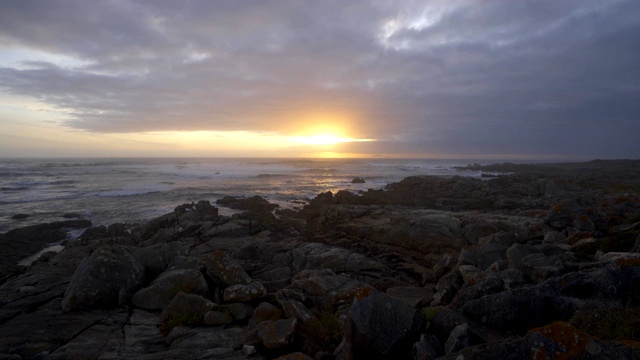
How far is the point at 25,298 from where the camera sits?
8703mm

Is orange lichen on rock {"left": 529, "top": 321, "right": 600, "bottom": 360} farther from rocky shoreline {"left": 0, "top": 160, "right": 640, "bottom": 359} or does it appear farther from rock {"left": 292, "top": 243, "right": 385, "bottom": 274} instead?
rock {"left": 292, "top": 243, "right": 385, "bottom": 274}

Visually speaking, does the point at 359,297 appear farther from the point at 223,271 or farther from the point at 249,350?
the point at 223,271

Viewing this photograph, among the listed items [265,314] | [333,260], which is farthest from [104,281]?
[333,260]

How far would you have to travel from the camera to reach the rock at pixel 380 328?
4.73 m

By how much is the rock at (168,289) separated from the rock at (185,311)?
80 centimetres

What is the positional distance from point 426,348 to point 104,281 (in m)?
7.94

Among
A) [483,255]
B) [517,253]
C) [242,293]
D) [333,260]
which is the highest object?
[517,253]

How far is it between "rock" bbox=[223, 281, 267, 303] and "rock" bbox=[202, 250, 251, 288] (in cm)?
54

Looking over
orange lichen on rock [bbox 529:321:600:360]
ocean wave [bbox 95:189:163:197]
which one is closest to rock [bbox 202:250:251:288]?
orange lichen on rock [bbox 529:321:600:360]

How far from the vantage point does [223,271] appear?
928 centimetres

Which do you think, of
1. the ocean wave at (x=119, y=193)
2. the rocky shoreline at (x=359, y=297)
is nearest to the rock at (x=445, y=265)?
the rocky shoreline at (x=359, y=297)

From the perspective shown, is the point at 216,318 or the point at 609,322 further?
the point at 216,318

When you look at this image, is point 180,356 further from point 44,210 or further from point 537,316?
point 44,210

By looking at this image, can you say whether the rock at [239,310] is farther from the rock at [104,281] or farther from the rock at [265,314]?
the rock at [104,281]
